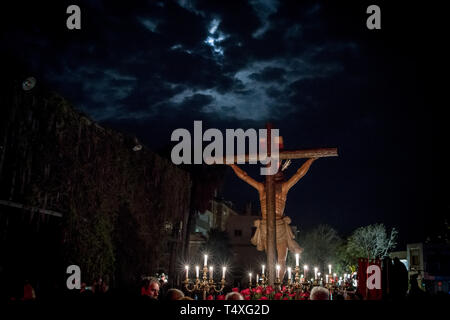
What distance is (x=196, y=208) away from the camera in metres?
24.3

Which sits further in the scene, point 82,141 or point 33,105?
A: point 82,141

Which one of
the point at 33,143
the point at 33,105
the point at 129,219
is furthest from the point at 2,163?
the point at 129,219

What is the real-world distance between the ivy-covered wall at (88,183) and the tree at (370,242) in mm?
37018

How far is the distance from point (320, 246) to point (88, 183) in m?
38.6

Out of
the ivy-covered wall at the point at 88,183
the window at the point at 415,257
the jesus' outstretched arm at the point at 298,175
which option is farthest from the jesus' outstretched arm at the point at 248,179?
the window at the point at 415,257

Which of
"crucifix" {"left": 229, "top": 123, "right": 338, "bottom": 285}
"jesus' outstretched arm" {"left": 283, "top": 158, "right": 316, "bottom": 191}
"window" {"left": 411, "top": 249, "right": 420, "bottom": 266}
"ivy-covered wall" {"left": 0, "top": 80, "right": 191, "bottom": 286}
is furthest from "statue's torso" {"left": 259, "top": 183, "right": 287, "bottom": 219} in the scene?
"window" {"left": 411, "top": 249, "right": 420, "bottom": 266}

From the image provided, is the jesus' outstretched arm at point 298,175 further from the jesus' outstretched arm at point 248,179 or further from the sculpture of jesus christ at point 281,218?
the jesus' outstretched arm at point 248,179

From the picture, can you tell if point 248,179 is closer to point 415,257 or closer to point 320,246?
point 320,246

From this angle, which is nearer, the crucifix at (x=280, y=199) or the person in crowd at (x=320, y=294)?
the person in crowd at (x=320, y=294)

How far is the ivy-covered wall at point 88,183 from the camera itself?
764 centimetres

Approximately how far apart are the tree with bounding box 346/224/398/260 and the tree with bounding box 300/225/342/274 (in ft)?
6.32

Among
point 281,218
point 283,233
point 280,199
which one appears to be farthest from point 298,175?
point 283,233

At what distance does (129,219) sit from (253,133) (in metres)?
5.75
